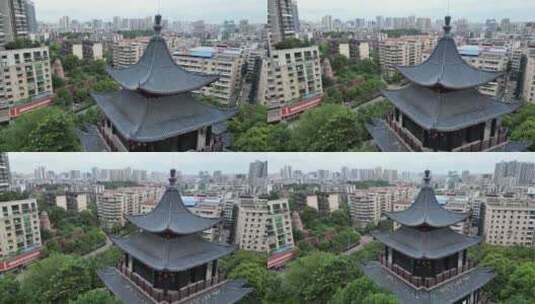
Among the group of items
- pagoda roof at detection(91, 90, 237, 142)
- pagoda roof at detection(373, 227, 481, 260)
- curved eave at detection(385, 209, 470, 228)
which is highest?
pagoda roof at detection(91, 90, 237, 142)

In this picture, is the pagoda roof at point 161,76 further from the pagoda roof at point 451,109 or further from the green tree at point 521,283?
the green tree at point 521,283

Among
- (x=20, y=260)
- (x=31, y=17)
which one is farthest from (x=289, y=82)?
(x=31, y=17)

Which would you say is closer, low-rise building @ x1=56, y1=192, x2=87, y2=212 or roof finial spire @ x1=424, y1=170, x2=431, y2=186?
roof finial spire @ x1=424, y1=170, x2=431, y2=186

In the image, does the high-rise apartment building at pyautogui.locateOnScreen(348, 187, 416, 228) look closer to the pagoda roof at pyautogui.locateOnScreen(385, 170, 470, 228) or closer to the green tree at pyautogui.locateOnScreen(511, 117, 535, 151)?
the pagoda roof at pyautogui.locateOnScreen(385, 170, 470, 228)

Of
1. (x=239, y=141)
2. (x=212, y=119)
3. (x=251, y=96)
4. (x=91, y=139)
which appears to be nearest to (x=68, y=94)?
(x=91, y=139)

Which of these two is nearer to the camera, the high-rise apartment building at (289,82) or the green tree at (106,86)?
the high-rise apartment building at (289,82)

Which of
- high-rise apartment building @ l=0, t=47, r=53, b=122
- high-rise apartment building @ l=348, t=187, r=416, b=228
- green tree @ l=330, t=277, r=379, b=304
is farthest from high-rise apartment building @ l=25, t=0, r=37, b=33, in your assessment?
green tree @ l=330, t=277, r=379, b=304

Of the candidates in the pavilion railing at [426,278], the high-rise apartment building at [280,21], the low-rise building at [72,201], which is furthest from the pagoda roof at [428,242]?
the low-rise building at [72,201]
